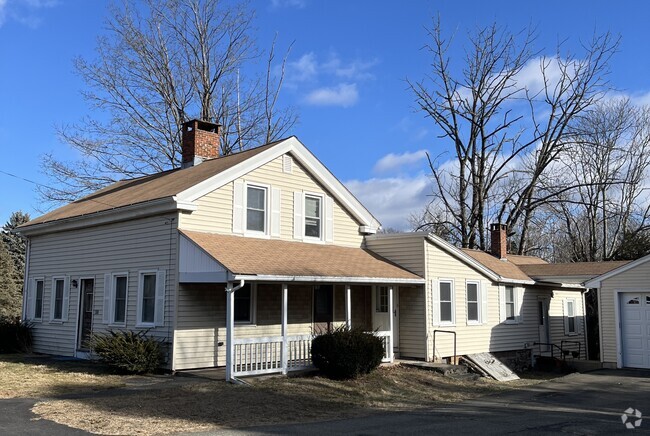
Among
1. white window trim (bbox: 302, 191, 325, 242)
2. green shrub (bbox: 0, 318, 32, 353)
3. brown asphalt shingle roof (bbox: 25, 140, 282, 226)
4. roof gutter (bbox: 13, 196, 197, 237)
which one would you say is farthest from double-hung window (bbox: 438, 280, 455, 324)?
green shrub (bbox: 0, 318, 32, 353)

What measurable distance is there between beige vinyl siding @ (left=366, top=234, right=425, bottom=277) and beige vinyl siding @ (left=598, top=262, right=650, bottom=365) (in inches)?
241

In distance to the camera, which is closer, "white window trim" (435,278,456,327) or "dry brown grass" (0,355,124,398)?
"dry brown grass" (0,355,124,398)

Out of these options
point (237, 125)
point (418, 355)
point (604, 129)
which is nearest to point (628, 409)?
point (418, 355)

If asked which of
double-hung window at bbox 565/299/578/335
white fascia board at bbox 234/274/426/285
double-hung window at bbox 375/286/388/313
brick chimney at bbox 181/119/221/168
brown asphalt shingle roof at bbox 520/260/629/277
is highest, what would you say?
brick chimney at bbox 181/119/221/168

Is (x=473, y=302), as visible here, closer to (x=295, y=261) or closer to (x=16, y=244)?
(x=295, y=261)

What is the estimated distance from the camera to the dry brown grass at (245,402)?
9.66 m

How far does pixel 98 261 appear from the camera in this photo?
17.5 meters

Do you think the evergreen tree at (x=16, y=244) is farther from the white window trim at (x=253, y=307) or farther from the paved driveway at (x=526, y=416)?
the paved driveway at (x=526, y=416)

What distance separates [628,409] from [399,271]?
24.4ft

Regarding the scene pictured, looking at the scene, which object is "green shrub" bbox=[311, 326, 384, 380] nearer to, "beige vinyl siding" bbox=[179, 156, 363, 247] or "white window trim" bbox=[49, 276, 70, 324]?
"beige vinyl siding" bbox=[179, 156, 363, 247]

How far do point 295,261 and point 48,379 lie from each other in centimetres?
635

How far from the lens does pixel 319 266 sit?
1617cm

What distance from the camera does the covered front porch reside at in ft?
46.2

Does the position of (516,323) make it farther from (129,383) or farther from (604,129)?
(604,129)
